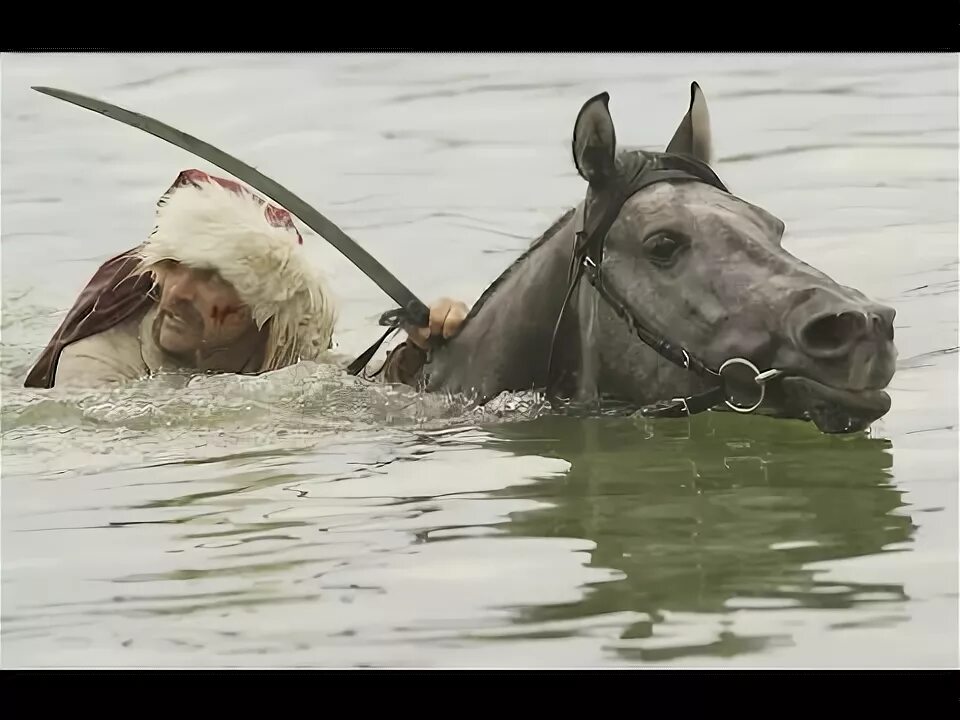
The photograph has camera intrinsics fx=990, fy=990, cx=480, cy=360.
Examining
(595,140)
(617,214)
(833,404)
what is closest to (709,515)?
(833,404)

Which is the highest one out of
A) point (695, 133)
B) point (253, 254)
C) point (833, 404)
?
point (695, 133)

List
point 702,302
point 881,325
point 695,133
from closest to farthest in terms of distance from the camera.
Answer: point 881,325 < point 702,302 < point 695,133

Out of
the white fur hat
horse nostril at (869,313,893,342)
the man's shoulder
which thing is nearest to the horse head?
horse nostril at (869,313,893,342)

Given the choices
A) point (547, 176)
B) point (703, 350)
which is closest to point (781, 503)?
point (703, 350)

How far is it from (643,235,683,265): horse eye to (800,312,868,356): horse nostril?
0.25 meters

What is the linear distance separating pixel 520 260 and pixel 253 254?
46cm

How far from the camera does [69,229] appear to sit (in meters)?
1.74

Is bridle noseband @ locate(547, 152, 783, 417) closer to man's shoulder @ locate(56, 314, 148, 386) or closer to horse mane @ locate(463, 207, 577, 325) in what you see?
horse mane @ locate(463, 207, 577, 325)

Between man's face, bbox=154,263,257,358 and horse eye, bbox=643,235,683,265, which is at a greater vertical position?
horse eye, bbox=643,235,683,265

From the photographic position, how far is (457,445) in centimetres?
161

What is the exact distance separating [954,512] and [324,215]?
44.6 inches

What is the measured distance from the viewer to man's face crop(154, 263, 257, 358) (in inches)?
67.3

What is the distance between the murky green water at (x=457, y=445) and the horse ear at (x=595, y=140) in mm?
40

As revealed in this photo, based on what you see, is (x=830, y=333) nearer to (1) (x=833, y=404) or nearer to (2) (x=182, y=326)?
(1) (x=833, y=404)
